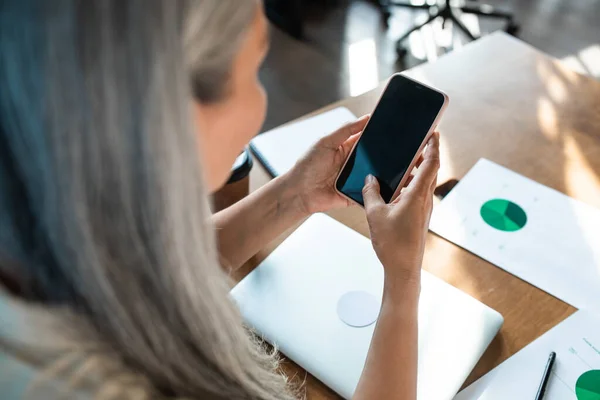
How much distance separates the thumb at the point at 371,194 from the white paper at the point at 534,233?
0.43 ft

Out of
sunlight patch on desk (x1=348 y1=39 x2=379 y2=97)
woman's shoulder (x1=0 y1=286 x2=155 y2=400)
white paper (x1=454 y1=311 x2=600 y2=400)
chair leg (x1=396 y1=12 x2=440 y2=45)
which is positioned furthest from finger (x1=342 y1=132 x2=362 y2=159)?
chair leg (x1=396 y1=12 x2=440 y2=45)

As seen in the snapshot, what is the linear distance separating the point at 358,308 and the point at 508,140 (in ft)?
1.48

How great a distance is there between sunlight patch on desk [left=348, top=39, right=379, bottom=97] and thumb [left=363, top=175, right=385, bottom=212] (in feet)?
4.62

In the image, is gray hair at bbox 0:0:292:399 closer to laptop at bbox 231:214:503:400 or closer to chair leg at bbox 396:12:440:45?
laptop at bbox 231:214:503:400

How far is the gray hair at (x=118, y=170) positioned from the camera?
0.94 ft

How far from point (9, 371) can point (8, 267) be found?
69 millimetres

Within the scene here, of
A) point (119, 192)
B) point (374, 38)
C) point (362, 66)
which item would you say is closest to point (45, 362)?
point (119, 192)

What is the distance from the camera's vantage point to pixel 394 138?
706 mm

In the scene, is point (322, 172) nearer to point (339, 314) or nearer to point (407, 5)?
point (339, 314)

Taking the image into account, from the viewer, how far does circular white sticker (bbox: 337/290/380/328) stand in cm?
64

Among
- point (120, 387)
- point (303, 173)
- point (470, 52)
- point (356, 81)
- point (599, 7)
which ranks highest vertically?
point (120, 387)

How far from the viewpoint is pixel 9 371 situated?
1.10 feet

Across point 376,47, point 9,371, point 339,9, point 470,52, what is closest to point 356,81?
point 376,47

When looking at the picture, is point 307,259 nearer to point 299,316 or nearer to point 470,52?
point 299,316
